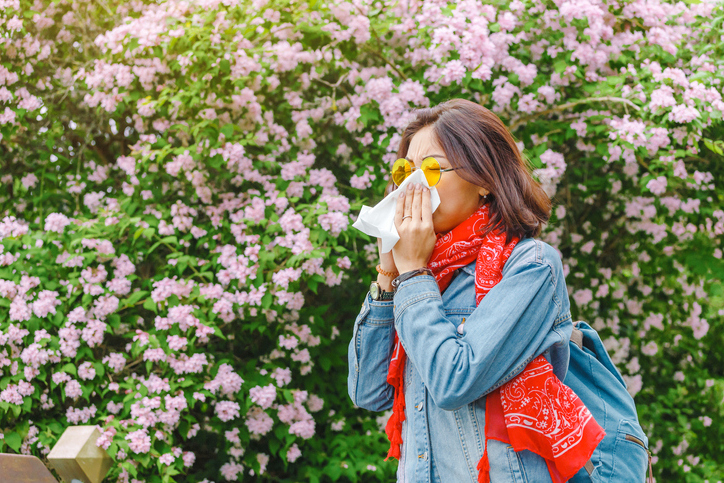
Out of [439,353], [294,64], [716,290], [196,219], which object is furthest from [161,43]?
[716,290]

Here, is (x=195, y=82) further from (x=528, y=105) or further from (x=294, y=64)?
(x=528, y=105)

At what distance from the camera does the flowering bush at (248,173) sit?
275 cm

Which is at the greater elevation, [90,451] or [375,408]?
[375,408]

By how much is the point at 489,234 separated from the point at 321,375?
2296 mm

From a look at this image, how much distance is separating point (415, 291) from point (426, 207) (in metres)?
0.21

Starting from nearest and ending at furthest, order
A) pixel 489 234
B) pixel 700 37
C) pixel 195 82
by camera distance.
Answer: pixel 489 234 < pixel 195 82 < pixel 700 37

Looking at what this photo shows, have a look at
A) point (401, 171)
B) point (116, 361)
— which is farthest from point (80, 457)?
point (401, 171)

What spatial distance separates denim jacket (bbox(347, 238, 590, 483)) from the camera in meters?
1.10

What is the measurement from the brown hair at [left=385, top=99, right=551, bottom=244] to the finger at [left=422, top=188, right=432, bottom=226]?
10 centimetres

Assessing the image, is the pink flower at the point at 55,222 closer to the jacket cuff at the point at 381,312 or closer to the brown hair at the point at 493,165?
the jacket cuff at the point at 381,312

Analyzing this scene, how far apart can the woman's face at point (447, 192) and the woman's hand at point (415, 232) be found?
0.06 meters

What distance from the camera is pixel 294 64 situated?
3.15 metres

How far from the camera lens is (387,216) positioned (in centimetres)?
138

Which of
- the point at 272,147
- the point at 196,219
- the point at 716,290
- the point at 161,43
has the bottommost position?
the point at 716,290
